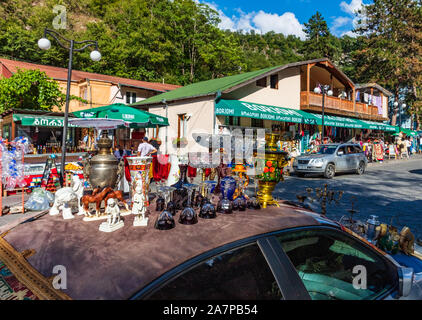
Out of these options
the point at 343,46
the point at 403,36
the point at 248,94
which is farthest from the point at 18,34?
the point at 343,46

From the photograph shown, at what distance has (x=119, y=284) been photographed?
3.99 feet

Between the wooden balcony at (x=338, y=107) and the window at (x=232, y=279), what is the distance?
68.9ft

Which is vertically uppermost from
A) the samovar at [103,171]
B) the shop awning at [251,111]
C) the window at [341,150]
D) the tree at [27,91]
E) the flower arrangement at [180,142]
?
the tree at [27,91]

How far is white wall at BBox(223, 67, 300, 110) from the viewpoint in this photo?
17.7 m

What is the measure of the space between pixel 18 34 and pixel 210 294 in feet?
144

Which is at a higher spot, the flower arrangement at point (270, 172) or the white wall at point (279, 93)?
the white wall at point (279, 93)

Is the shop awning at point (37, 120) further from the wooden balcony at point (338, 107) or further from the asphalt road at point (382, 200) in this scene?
the wooden balcony at point (338, 107)

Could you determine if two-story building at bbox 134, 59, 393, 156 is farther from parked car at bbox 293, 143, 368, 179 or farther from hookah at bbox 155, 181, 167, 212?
hookah at bbox 155, 181, 167, 212

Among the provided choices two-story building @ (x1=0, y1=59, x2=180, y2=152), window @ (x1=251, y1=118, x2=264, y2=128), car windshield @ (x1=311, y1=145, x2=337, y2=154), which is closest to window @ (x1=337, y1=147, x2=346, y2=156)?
car windshield @ (x1=311, y1=145, x2=337, y2=154)

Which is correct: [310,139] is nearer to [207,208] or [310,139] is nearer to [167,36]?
[207,208]

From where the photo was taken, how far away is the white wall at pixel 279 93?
1769cm

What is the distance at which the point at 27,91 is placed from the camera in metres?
16.7

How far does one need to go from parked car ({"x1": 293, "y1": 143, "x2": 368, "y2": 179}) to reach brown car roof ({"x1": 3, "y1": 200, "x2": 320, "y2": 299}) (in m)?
12.4

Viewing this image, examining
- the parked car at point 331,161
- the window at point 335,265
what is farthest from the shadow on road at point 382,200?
the window at point 335,265
